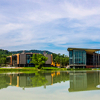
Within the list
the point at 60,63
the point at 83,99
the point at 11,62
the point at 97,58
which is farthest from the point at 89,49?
the point at 83,99

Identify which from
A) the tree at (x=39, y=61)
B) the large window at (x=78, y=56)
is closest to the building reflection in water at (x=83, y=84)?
the tree at (x=39, y=61)

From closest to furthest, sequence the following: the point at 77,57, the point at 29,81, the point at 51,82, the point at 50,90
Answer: the point at 50,90, the point at 51,82, the point at 29,81, the point at 77,57

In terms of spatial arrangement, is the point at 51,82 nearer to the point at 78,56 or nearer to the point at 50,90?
the point at 50,90

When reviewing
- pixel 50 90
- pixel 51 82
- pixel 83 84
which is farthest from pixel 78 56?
pixel 50 90

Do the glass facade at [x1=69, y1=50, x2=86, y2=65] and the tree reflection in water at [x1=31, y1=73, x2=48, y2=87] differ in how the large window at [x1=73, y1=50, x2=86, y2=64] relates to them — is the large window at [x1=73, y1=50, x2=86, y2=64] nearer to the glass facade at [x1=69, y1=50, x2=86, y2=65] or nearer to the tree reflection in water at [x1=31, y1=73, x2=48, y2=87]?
the glass facade at [x1=69, y1=50, x2=86, y2=65]

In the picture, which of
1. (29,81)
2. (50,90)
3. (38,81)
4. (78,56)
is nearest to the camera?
(50,90)

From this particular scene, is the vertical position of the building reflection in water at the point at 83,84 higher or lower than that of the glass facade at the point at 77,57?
lower

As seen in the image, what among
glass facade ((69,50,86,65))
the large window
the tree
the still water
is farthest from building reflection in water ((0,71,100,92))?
the large window

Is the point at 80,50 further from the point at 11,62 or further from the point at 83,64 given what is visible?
the point at 11,62

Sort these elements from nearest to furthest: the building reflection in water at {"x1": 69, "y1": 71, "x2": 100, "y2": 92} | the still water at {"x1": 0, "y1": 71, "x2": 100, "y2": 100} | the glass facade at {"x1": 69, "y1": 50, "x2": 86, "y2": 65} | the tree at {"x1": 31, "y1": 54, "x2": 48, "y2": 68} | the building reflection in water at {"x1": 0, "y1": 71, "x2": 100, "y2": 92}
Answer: the still water at {"x1": 0, "y1": 71, "x2": 100, "y2": 100}
the building reflection in water at {"x1": 69, "y1": 71, "x2": 100, "y2": 92}
the building reflection in water at {"x1": 0, "y1": 71, "x2": 100, "y2": 92}
the tree at {"x1": 31, "y1": 54, "x2": 48, "y2": 68}
the glass facade at {"x1": 69, "y1": 50, "x2": 86, "y2": 65}

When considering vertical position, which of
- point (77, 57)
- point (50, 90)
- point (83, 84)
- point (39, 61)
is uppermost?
point (77, 57)

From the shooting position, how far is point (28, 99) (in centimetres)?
1082

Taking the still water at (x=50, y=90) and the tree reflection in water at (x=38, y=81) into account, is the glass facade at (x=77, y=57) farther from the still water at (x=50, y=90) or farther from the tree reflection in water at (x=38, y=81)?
A: the still water at (x=50, y=90)

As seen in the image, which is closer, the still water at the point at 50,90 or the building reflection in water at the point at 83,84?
the still water at the point at 50,90
